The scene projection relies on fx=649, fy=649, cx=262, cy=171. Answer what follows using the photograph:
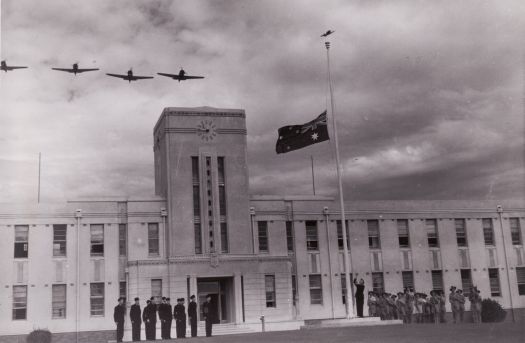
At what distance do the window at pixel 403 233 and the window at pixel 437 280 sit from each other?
8.05 ft

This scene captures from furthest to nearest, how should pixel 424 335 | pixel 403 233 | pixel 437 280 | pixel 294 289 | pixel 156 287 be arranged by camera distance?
pixel 403 233 < pixel 437 280 < pixel 294 289 < pixel 156 287 < pixel 424 335

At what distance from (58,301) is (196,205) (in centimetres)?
896

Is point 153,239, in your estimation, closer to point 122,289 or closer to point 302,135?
point 122,289

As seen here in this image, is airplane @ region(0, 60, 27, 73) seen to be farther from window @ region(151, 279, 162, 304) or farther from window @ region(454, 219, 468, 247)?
window @ region(454, 219, 468, 247)

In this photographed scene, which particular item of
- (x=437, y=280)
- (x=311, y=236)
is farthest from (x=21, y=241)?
(x=437, y=280)

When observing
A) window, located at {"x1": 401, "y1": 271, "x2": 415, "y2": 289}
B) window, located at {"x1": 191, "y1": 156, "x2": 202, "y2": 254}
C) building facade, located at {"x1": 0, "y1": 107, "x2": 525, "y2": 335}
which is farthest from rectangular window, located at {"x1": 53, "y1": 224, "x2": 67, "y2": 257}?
window, located at {"x1": 401, "y1": 271, "x2": 415, "y2": 289}

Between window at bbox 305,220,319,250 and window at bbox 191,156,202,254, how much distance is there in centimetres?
663

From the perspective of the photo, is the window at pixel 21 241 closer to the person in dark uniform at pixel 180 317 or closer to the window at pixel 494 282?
the person in dark uniform at pixel 180 317

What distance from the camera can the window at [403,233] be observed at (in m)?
40.5

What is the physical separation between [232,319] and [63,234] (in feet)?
33.8

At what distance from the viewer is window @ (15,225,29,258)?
34.7 m

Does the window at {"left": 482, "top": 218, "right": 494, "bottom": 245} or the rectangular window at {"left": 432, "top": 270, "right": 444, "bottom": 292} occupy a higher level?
the window at {"left": 482, "top": 218, "right": 494, "bottom": 245}

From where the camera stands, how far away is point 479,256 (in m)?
41.2

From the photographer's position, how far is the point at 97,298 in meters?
34.8
